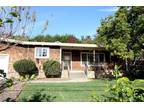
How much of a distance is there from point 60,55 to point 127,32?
756 centimetres

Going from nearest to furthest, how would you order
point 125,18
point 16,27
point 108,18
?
point 16,27 → point 125,18 → point 108,18

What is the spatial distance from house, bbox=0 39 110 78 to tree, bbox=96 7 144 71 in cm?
496

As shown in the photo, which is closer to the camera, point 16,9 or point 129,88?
point 16,9

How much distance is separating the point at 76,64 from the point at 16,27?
2603 centimetres

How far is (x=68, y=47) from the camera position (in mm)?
27453

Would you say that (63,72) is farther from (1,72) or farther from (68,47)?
(1,72)

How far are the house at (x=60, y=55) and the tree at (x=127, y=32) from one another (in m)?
4.96

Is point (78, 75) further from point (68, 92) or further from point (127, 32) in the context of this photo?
point (68, 92)

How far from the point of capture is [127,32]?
2142cm

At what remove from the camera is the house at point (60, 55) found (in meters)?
25.3

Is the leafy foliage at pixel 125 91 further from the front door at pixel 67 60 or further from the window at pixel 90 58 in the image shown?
the window at pixel 90 58

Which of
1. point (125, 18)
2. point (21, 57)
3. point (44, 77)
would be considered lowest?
point (44, 77)

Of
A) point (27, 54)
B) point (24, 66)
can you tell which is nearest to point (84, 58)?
point (27, 54)
